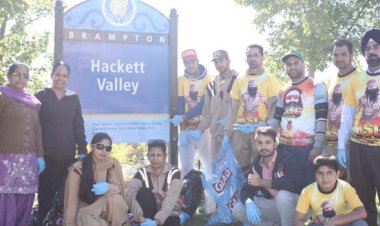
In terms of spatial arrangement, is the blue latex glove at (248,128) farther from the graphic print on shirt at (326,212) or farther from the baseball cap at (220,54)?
the graphic print on shirt at (326,212)

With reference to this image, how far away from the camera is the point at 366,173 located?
397 cm

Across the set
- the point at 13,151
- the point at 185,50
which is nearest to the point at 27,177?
the point at 13,151

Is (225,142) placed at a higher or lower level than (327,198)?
higher

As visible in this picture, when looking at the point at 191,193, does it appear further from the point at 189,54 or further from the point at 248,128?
the point at 189,54

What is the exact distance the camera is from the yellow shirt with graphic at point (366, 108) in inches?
153

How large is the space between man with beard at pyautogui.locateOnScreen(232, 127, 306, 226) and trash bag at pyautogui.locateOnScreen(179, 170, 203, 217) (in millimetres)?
842

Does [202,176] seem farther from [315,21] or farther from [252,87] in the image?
[315,21]

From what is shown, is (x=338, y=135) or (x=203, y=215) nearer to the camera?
(x=338, y=135)

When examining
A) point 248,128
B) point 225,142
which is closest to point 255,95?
point 248,128

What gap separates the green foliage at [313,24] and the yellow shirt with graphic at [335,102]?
17.1 feet

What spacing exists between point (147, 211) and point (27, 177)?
3.93 ft

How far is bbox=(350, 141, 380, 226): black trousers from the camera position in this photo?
12.7 ft

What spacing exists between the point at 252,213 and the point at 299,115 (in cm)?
109

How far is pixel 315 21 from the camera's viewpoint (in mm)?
9891
